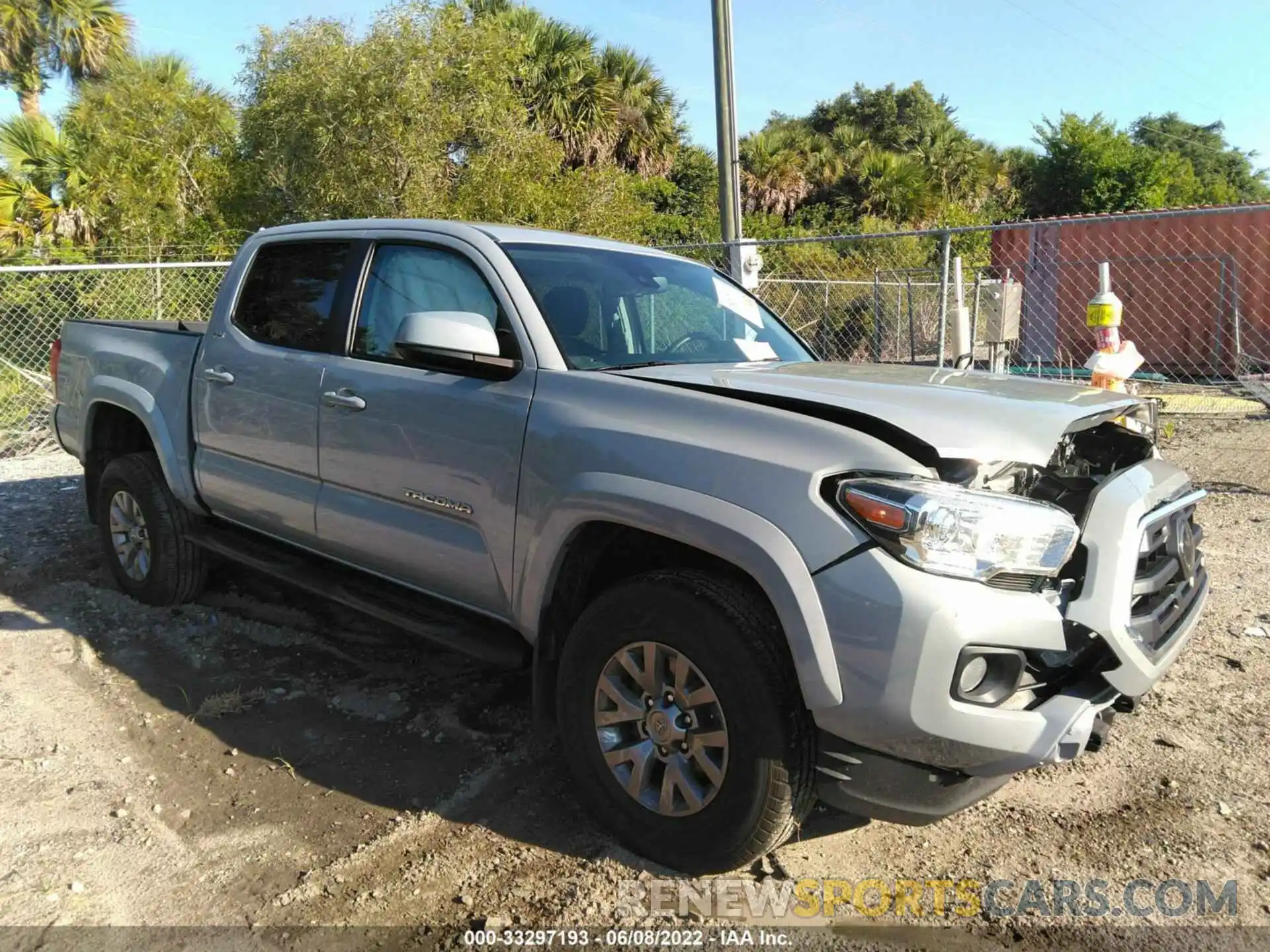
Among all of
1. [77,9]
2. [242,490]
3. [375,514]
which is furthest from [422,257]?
[77,9]

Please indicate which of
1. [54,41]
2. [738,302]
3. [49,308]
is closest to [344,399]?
[738,302]

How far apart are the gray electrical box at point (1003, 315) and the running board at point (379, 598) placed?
10198mm

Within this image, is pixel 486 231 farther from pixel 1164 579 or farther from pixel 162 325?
pixel 162 325

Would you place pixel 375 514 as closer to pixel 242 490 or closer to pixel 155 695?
Result: pixel 242 490

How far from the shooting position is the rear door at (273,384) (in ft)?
12.8

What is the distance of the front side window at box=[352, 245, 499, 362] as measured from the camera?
3.49 m

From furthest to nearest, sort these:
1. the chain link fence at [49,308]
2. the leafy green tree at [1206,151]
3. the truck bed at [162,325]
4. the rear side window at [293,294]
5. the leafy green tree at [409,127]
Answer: the leafy green tree at [1206,151] < the leafy green tree at [409,127] < the chain link fence at [49,308] < the truck bed at [162,325] < the rear side window at [293,294]

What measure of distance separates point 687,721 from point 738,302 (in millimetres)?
2211

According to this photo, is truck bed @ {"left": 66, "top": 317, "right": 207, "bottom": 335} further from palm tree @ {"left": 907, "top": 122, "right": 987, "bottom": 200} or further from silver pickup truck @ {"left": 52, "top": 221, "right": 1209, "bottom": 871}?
palm tree @ {"left": 907, "top": 122, "right": 987, "bottom": 200}

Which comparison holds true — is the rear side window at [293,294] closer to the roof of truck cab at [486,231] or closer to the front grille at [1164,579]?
the roof of truck cab at [486,231]

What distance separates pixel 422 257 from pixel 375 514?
1022 millimetres

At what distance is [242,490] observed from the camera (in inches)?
169

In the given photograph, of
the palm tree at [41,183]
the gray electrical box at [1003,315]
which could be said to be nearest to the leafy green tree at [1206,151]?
the gray electrical box at [1003,315]

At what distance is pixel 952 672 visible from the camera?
2.21 metres
